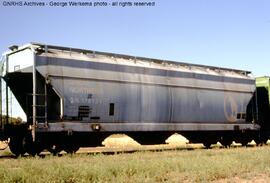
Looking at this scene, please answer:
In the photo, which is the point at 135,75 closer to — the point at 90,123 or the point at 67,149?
the point at 90,123

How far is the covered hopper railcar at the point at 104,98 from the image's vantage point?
14.4 meters

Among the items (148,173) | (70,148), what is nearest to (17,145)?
(70,148)

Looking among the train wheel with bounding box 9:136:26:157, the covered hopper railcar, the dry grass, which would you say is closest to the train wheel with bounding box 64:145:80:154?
the covered hopper railcar

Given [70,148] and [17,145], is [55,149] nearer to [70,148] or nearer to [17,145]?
[70,148]

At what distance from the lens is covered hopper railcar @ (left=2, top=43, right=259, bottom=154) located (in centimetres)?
1444

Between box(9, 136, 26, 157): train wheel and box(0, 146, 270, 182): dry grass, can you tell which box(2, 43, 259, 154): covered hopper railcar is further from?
box(0, 146, 270, 182): dry grass

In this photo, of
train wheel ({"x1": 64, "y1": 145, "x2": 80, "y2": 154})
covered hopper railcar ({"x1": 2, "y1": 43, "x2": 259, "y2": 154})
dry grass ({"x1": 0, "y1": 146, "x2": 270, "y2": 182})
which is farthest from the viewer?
train wheel ({"x1": 64, "y1": 145, "x2": 80, "y2": 154})

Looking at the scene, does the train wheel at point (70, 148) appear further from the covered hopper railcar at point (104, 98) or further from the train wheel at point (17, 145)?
the train wheel at point (17, 145)

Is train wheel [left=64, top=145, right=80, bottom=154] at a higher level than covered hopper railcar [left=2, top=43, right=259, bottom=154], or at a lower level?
lower

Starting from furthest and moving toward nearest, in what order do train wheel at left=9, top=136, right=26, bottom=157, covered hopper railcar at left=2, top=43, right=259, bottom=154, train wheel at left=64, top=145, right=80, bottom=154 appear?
train wheel at left=64, top=145, right=80, bottom=154
train wheel at left=9, top=136, right=26, bottom=157
covered hopper railcar at left=2, top=43, right=259, bottom=154

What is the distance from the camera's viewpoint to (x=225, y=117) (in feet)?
67.2

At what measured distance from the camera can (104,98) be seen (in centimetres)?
1559

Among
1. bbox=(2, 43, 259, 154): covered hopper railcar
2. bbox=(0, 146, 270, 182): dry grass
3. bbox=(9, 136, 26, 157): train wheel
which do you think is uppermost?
bbox=(2, 43, 259, 154): covered hopper railcar

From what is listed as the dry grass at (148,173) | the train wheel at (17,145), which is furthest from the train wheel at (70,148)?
the dry grass at (148,173)
